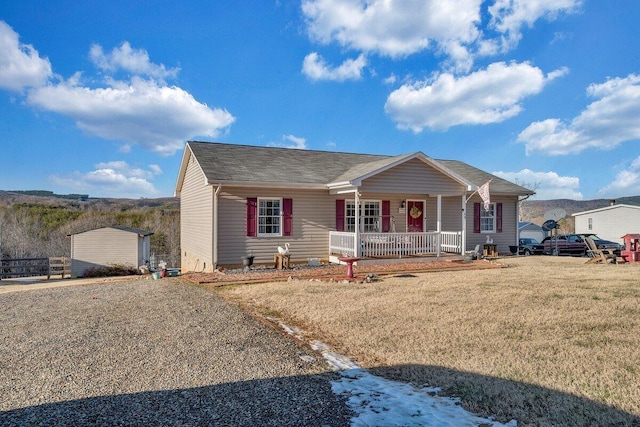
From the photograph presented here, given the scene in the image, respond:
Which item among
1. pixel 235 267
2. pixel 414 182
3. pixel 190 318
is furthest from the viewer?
pixel 414 182

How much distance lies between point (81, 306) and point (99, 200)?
56.3 meters

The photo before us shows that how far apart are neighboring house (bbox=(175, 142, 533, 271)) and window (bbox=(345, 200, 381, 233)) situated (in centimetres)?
4

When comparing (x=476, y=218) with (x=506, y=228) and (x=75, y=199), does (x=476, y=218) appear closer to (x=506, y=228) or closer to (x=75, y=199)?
(x=506, y=228)

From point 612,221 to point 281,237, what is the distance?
2980cm

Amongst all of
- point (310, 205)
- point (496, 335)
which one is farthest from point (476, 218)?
point (496, 335)

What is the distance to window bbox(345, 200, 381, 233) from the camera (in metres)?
15.9

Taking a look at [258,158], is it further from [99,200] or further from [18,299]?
[99,200]

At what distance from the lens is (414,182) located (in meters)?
14.9

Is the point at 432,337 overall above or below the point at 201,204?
below

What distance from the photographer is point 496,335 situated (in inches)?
240

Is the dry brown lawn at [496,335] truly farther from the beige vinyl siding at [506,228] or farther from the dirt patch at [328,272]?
the beige vinyl siding at [506,228]

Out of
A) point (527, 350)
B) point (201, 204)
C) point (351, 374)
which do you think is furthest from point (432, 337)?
point (201, 204)

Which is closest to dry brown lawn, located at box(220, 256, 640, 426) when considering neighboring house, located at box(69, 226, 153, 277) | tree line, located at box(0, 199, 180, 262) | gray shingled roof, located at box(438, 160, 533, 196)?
gray shingled roof, located at box(438, 160, 533, 196)

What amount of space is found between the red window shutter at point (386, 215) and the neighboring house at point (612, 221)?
2426cm
